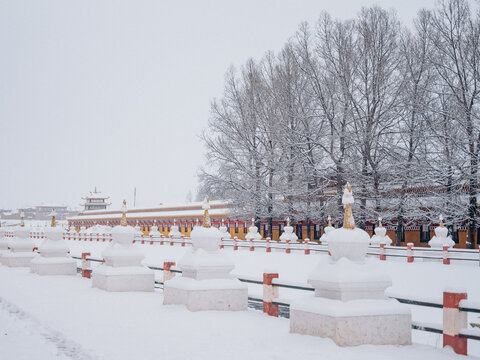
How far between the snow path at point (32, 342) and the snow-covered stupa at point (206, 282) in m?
2.49

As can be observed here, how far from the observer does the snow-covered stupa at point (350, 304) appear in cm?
683

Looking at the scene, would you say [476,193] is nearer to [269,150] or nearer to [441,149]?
[441,149]

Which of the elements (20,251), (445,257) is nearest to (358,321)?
(445,257)

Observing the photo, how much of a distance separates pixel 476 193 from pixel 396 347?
2114 cm

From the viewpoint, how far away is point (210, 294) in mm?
→ 9555

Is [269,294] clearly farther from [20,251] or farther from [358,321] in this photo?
[20,251]

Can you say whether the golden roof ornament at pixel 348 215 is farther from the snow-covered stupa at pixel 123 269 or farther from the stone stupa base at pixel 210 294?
the snow-covered stupa at pixel 123 269

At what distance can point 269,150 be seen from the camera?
37750mm

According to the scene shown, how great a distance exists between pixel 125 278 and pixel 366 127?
2178 cm

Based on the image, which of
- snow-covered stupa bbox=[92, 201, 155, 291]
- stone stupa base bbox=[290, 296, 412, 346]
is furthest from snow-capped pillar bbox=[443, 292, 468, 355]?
snow-covered stupa bbox=[92, 201, 155, 291]

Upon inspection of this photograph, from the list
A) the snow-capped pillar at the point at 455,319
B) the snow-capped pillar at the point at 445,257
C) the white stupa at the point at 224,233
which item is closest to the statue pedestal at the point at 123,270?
the snow-capped pillar at the point at 455,319

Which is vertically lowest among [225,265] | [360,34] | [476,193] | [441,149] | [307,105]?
[225,265]

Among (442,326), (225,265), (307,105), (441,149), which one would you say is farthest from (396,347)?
(307,105)

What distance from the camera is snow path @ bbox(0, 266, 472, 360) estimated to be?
6.50 meters
